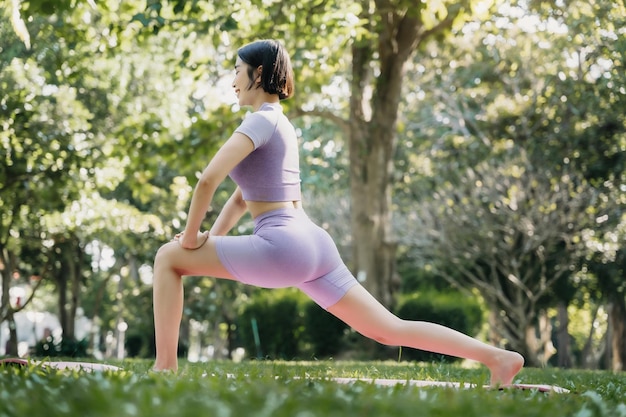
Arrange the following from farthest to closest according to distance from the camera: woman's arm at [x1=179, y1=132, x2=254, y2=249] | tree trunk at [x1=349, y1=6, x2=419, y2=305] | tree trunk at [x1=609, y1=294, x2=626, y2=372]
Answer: tree trunk at [x1=609, y1=294, x2=626, y2=372], tree trunk at [x1=349, y1=6, x2=419, y2=305], woman's arm at [x1=179, y1=132, x2=254, y2=249]

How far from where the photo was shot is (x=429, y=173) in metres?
21.9

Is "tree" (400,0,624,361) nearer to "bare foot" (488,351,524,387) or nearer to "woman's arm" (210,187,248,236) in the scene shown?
"woman's arm" (210,187,248,236)

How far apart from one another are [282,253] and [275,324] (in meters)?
12.2

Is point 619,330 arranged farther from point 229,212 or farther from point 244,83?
point 244,83

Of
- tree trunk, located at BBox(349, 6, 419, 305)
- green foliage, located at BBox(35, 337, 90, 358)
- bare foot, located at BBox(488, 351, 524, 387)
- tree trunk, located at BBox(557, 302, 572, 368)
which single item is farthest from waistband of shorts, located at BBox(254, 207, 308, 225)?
tree trunk, located at BBox(557, 302, 572, 368)

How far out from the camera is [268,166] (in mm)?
4422

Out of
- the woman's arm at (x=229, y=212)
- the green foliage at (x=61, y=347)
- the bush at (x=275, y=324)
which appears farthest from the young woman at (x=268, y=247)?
the bush at (x=275, y=324)

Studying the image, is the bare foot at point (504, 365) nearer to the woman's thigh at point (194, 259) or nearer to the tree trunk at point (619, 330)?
the woman's thigh at point (194, 259)

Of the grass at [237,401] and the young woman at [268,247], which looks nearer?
the grass at [237,401]

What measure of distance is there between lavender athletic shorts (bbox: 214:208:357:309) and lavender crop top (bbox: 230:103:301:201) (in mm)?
113

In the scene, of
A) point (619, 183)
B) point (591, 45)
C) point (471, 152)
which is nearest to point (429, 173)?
point (471, 152)

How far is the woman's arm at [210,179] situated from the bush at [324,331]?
1119 centimetres

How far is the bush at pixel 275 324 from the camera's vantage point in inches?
637

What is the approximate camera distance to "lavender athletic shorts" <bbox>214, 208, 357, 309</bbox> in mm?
4252
